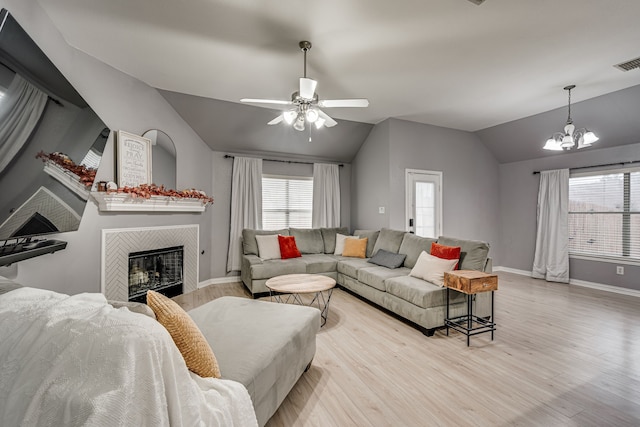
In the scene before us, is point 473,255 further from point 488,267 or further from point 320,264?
point 320,264

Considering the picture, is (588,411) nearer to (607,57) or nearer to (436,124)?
(607,57)

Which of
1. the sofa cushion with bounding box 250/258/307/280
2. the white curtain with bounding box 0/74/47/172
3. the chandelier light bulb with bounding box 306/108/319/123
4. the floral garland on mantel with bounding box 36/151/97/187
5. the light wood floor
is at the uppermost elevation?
the chandelier light bulb with bounding box 306/108/319/123

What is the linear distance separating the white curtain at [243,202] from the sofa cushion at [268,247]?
1.64 feet

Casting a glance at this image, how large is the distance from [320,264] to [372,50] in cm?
309

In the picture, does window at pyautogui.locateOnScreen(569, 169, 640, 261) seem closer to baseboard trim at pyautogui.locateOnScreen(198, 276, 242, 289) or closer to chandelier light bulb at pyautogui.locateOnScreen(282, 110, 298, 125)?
chandelier light bulb at pyautogui.locateOnScreen(282, 110, 298, 125)

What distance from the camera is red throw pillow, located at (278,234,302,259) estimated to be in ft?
15.5

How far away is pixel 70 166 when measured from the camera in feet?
7.56

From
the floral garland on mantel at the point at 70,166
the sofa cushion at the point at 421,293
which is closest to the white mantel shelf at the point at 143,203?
the floral garland on mantel at the point at 70,166

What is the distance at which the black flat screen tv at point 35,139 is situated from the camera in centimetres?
152

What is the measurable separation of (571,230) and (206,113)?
6613mm

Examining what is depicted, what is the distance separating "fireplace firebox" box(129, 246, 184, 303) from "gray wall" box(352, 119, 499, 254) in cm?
343

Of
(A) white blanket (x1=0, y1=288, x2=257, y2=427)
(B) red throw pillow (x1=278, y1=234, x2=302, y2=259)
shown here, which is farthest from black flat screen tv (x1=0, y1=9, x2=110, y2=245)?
(B) red throw pillow (x1=278, y1=234, x2=302, y2=259)

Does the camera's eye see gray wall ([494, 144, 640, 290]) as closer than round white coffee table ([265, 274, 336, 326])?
No

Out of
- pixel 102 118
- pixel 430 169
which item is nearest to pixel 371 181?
pixel 430 169
